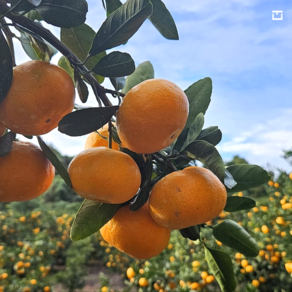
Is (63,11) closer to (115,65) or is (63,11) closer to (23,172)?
Result: (115,65)

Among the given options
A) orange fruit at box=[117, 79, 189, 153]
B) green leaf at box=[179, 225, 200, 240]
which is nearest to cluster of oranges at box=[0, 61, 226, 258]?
orange fruit at box=[117, 79, 189, 153]

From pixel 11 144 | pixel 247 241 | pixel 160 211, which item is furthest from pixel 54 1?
pixel 247 241

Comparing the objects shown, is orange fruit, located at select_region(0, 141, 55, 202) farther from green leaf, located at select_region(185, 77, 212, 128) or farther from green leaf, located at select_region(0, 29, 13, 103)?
green leaf, located at select_region(185, 77, 212, 128)

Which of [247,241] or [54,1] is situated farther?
[247,241]

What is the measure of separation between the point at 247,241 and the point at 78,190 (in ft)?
1.16

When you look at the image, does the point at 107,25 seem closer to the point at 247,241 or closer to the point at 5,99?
the point at 5,99

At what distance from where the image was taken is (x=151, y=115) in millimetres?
363

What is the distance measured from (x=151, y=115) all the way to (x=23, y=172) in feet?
0.71

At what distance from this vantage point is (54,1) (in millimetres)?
370

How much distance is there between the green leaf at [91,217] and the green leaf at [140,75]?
229mm

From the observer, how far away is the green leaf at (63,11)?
371mm

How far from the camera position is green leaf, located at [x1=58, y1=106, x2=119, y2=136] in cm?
38

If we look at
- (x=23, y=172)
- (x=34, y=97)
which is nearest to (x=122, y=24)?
(x=34, y=97)

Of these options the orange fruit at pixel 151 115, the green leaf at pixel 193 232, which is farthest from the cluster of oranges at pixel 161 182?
the green leaf at pixel 193 232
